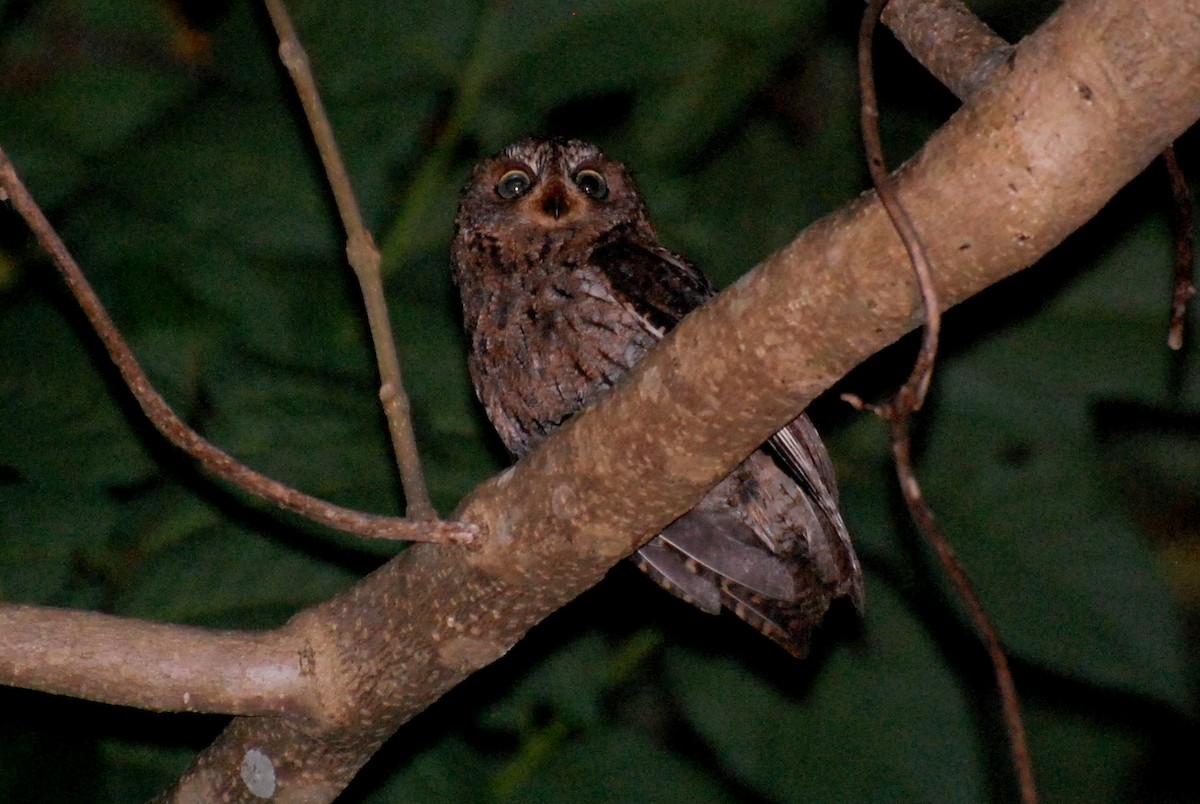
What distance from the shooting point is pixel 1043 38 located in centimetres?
→ 138

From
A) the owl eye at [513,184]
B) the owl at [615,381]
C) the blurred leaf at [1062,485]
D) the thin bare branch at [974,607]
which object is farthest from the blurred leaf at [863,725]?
the thin bare branch at [974,607]

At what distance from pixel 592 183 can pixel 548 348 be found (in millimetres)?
594

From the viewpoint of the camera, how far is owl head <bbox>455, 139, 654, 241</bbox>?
3047 millimetres

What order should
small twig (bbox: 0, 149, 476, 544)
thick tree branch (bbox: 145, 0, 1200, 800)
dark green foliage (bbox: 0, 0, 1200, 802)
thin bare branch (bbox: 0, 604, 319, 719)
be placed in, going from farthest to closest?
dark green foliage (bbox: 0, 0, 1200, 802) < thin bare branch (bbox: 0, 604, 319, 719) < small twig (bbox: 0, 149, 476, 544) < thick tree branch (bbox: 145, 0, 1200, 800)

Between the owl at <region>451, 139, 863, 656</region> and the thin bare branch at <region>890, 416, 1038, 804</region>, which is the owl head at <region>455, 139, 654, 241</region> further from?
the thin bare branch at <region>890, 416, 1038, 804</region>

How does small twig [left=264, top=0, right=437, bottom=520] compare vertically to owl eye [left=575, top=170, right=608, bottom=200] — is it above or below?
below

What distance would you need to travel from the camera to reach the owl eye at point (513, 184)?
10.2 feet

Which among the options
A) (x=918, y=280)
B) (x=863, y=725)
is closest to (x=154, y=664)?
(x=918, y=280)

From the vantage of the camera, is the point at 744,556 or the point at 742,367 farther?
the point at 744,556

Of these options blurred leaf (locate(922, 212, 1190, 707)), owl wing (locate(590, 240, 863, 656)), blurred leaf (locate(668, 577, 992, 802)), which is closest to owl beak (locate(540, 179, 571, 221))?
owl wing (locate(590, 240, 863, 656))

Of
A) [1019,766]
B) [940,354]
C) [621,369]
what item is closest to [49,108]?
[621,369]

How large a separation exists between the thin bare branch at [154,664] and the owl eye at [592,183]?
1.43 m

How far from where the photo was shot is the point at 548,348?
2.72 meters

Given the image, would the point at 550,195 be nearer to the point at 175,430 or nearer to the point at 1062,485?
the point at 1062,485
